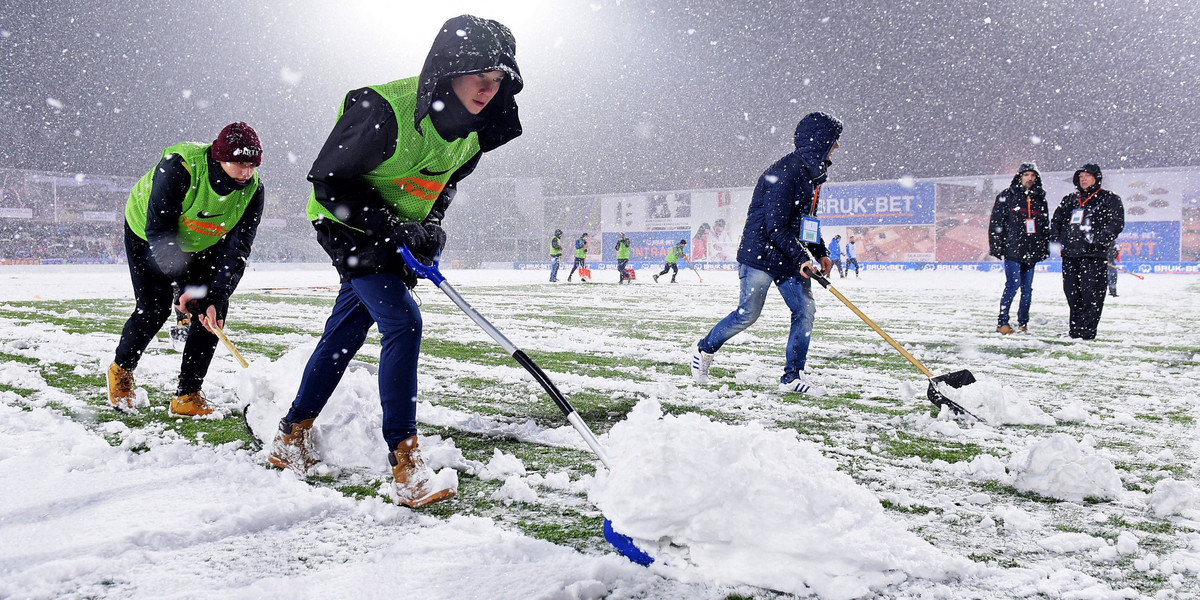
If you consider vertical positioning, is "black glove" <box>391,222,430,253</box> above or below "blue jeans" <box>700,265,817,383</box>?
above

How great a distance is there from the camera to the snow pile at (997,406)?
3.27 m

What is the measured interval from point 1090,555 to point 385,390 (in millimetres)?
2039

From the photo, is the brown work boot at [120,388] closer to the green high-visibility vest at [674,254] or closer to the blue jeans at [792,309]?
the blue jeans at [792,309]

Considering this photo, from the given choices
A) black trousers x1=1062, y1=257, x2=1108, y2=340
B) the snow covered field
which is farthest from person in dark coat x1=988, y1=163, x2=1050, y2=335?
the snow covered field

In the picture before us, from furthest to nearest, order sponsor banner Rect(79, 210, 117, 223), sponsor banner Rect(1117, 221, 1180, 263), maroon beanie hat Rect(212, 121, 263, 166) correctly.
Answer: sponsor banner Rect(79, 210, 117, 223) → sponsor banner Rect(1117, 221, 1180, 263) → maroon beanie hat Rect(212, 121, 263, 166)

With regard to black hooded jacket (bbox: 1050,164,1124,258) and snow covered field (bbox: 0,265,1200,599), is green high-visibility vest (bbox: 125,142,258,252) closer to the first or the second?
snow covered field (bbox: 0,265,1200,599)

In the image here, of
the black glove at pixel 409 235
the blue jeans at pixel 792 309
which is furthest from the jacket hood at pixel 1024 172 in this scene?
the black glove at pixel 409 235

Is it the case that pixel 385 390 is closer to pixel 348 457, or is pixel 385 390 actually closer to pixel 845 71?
pixel 348 457

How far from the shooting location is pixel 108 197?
38.1m

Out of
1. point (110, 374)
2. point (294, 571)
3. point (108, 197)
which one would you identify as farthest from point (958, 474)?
point (108, 197)

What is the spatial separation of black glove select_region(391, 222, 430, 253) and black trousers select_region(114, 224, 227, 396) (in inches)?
67.4

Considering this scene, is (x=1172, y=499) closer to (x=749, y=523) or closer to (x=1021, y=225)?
(x=749, y=523)

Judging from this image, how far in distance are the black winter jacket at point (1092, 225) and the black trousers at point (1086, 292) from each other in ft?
0.32

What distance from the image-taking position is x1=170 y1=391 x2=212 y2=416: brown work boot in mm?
3262
